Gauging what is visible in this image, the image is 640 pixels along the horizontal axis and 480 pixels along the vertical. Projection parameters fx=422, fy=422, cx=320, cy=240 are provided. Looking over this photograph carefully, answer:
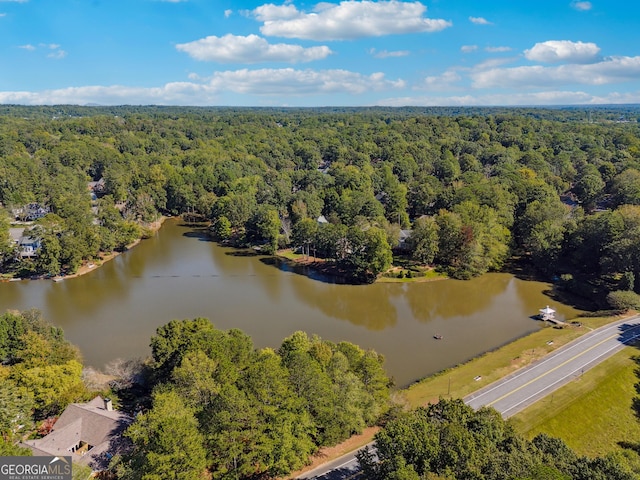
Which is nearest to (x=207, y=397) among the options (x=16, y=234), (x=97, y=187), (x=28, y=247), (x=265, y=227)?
(x=265, y=227)

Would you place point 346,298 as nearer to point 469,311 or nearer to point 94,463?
point 469,311

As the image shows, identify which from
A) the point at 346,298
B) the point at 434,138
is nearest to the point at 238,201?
the point at 346,298

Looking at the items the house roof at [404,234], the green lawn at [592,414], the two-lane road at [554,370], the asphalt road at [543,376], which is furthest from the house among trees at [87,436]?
the house roof at [404,234]

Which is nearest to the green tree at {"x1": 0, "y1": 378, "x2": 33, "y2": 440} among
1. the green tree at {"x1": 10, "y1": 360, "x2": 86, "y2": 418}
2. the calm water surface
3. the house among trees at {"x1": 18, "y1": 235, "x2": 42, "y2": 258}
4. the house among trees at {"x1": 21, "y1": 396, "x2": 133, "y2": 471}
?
the green tree at {"x1": 10, "y1": 360, "x2": 86, "y2": 418}

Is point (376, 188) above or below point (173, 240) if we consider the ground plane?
above

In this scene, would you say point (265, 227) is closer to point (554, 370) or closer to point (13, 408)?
point (554, 370)

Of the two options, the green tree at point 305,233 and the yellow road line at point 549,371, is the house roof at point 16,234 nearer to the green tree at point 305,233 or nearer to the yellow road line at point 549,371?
the green tree at point 305,233

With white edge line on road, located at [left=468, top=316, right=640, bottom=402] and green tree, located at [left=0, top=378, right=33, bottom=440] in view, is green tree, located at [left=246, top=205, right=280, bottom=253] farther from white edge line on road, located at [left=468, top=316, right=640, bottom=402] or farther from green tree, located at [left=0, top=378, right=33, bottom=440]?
green tree, located at [left=0, top=378, right=33, bottom=440]
